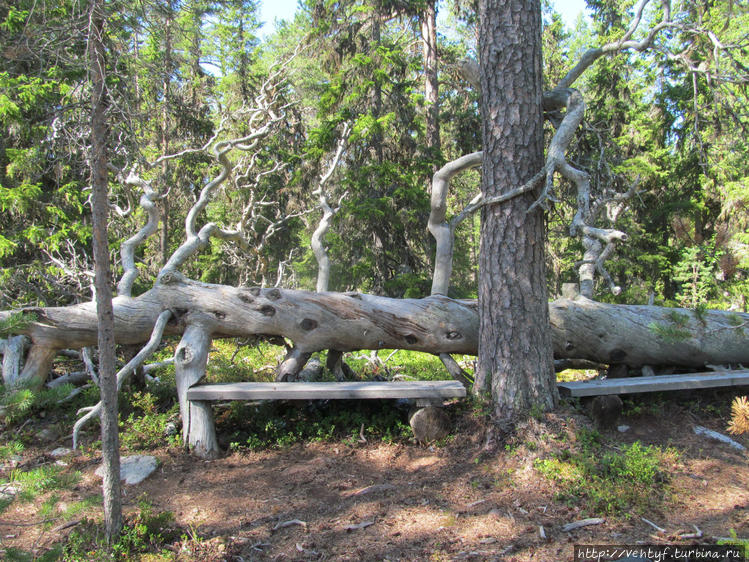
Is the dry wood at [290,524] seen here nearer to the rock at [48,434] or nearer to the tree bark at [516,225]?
the tree bark at [516,225]

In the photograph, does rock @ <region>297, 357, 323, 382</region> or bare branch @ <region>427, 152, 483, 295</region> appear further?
rock @ <region>297, 357, 323, 382</region>

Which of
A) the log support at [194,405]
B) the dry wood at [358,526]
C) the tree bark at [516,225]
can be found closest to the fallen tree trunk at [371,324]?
the log support at [194,405]

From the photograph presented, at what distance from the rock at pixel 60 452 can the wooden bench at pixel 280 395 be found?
1235mm

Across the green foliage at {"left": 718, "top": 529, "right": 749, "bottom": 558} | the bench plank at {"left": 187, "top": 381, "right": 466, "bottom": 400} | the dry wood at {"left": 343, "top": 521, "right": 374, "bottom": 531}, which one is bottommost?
the dry wood at {"left": 343, "top": 521, "right": 374, "bottom": 531}

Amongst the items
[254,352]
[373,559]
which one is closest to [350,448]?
[373,559]

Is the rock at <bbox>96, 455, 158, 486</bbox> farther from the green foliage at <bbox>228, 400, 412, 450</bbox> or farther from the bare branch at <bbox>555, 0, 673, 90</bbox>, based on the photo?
the bare branch at <bbox>555, 0, 673, 90</bbox>

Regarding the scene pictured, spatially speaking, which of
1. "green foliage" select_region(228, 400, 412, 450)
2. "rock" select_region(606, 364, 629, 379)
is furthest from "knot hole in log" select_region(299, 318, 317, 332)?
"rock" select_region(606, 364, 629, 379)

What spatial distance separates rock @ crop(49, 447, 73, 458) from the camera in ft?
16.0

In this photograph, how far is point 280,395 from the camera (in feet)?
16.1

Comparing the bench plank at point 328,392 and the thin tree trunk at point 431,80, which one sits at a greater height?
the thin tree trunk at point 431,80

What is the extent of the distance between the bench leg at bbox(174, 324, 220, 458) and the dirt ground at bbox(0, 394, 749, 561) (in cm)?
18

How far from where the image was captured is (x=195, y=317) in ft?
18.8

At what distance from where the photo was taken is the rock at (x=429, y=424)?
489 cm

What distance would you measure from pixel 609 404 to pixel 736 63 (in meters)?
3.42
